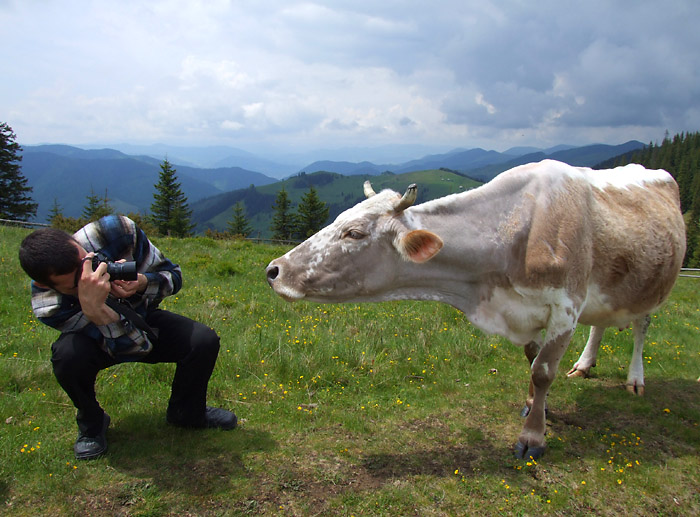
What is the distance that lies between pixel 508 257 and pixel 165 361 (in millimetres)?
3433

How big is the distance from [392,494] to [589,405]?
10.9ft

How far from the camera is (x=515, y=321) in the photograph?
15.3ft

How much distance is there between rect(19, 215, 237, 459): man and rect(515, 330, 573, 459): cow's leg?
298 cm

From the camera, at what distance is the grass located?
3.74 m

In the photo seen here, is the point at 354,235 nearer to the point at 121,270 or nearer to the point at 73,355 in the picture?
the point at 121,270

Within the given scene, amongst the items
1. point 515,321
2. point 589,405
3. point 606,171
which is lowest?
point 589,405

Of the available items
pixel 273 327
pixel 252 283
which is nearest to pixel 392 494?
pixel 273 327

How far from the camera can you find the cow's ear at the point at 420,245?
397 cm

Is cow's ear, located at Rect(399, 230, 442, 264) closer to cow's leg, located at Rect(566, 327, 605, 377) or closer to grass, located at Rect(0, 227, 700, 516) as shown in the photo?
grass, located at Rect(0, 227, 700, 516)

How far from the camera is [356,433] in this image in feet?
15.8

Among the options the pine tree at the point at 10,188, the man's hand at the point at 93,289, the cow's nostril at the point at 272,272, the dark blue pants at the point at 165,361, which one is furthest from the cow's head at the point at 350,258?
the pine tree at the point at 10,188

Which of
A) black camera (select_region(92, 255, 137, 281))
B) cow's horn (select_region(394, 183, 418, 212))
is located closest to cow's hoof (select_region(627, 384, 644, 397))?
cow's horn (select_region(394, 183, 418, 212))

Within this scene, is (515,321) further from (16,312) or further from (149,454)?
(16,312)

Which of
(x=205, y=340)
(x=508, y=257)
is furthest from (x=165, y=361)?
(x=508, y=257)
